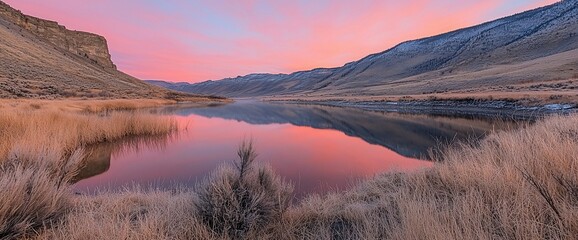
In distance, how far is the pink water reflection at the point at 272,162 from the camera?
25.8ft

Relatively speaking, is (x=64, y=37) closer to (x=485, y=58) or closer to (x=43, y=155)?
(x=43, y=155)

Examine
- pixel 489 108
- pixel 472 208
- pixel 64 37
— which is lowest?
pixel 489 108

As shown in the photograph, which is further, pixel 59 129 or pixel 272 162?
pixel 272 162

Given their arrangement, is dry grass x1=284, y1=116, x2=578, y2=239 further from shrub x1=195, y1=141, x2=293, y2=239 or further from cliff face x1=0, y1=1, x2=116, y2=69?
cliff face x1=0, y1=1, x2=116, y2=69

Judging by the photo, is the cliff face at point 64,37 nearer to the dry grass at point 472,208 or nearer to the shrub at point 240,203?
the shrub at point 240,203

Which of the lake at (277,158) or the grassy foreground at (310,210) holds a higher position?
the grassy foreground at (310,210)

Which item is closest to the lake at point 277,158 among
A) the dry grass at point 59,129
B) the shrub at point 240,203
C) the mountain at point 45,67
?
the dry grass at point 59,129

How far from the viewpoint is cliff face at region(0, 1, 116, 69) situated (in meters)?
83.7

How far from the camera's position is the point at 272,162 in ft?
34.1

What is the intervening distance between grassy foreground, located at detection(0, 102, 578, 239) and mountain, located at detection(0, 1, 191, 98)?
3162 centimetres

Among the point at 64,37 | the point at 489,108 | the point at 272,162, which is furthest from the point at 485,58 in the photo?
the point at 64,37

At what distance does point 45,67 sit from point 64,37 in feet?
189

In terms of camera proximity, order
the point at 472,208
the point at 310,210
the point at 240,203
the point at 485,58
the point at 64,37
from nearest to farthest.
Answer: the point at 472,208 < the point at 240,203 < the point at 310,210 < the point at 485,58 < the point at 64,37

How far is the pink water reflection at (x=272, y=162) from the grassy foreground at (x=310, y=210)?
2593 mm
